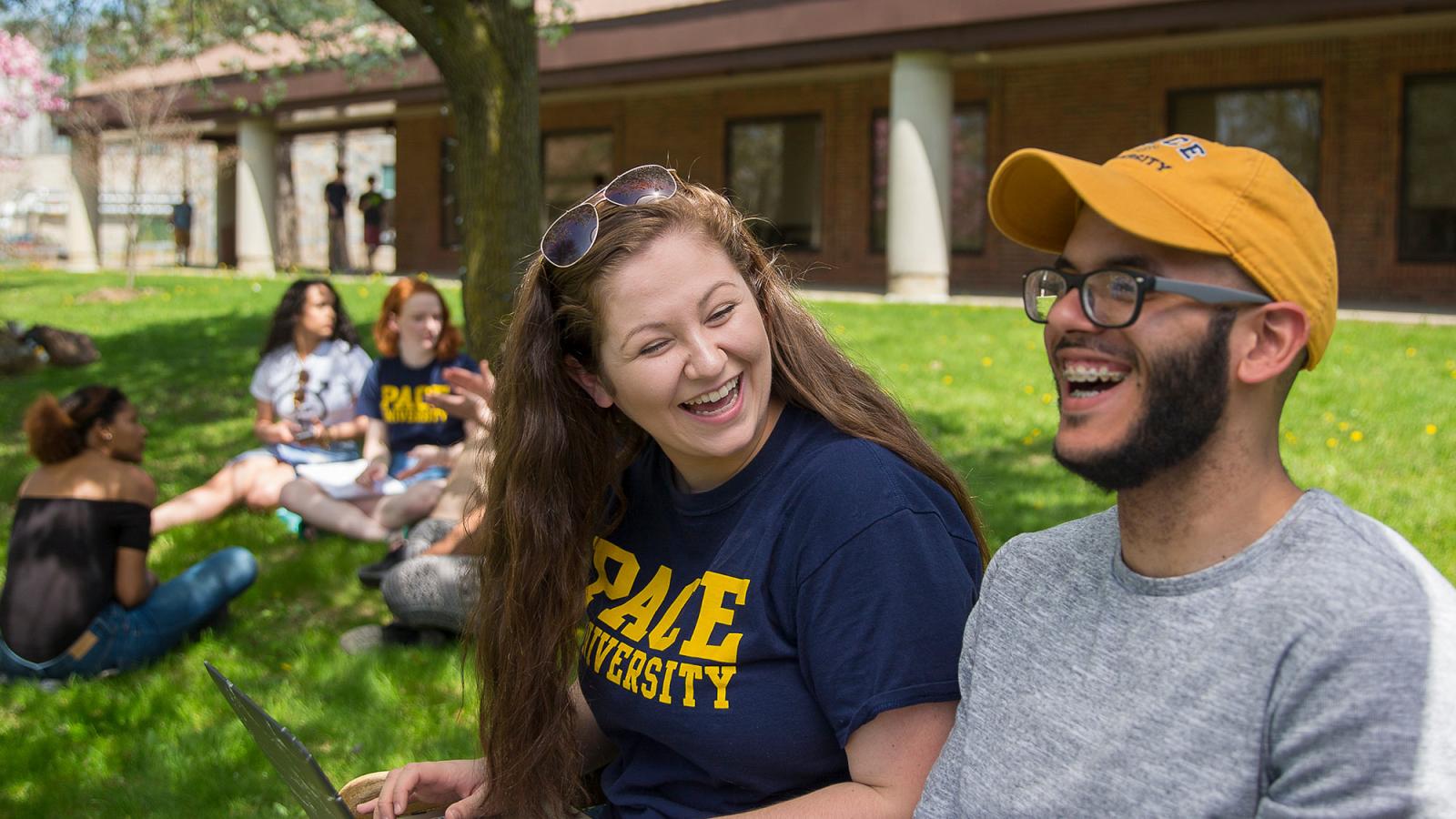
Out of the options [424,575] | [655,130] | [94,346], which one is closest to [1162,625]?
[424,575]

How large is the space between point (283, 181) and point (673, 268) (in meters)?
30.8

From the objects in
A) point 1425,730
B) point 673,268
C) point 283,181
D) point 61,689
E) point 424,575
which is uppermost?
point 283,181

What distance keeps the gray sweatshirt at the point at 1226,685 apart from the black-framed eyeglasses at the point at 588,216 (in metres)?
0.93

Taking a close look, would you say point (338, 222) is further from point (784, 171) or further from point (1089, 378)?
point (1089, 378)

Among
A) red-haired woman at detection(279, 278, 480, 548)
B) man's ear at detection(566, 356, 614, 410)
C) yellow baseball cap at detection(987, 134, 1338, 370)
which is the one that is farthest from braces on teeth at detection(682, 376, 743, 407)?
red-haired woman at detection(279, 278, 480, 548)

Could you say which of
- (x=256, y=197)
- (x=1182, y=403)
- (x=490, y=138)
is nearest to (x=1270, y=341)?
(x=1182, y=403)

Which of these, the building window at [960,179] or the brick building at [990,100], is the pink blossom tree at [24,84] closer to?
the brick building at [990,100]

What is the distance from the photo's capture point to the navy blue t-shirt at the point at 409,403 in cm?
677

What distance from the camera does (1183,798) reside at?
58.2 inches

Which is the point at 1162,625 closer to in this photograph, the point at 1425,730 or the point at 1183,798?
the point at 1183,798

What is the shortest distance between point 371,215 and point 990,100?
1337 centimetres

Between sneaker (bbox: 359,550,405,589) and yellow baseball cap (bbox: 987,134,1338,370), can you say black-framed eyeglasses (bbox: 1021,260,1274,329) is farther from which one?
sneaker (bbox: 359,550,405,589)

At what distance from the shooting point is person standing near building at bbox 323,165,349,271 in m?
25.6

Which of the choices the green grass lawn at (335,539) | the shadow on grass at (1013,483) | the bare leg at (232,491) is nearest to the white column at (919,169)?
the green grass lawn at (335,539)
